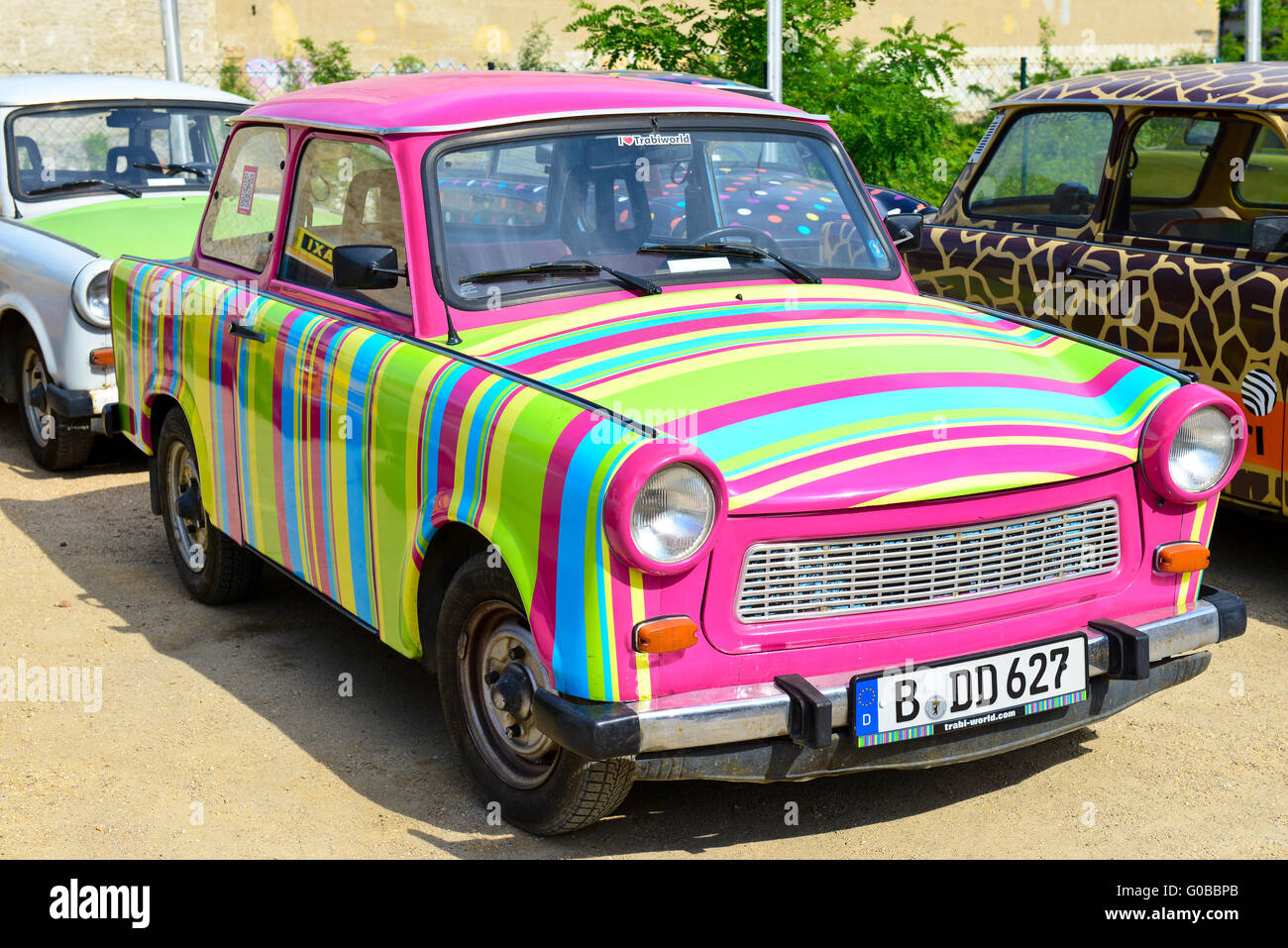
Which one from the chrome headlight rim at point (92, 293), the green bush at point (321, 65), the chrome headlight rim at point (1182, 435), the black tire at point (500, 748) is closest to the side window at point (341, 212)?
the black tire at point (500, 748)

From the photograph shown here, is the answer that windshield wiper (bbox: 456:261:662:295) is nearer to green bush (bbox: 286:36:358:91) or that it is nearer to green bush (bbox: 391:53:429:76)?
green bush (bbox: 286:36:358:91)

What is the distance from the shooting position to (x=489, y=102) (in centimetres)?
430

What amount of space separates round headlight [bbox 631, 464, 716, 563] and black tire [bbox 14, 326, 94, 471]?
4.88 metres

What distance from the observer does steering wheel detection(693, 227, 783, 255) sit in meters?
4.46

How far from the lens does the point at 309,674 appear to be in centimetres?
481

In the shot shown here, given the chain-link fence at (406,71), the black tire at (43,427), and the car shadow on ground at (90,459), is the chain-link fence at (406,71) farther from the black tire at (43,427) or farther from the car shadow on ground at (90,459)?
the black tire at (43,427)

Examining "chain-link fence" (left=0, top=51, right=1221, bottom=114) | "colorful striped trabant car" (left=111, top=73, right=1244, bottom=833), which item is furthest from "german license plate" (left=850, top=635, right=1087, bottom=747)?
"chain-link fence" (left=0, top=51, right=1221, bottom=114)

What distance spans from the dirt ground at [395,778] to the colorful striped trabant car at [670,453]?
1.06 ft

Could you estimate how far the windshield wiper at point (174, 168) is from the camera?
8289 mm

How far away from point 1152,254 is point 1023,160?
1.10 meters

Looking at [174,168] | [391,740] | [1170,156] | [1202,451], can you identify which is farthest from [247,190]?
[1170,156]

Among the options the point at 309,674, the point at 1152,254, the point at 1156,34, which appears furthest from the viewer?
the point at 1156,34

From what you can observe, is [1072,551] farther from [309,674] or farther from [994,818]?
[309,674]
